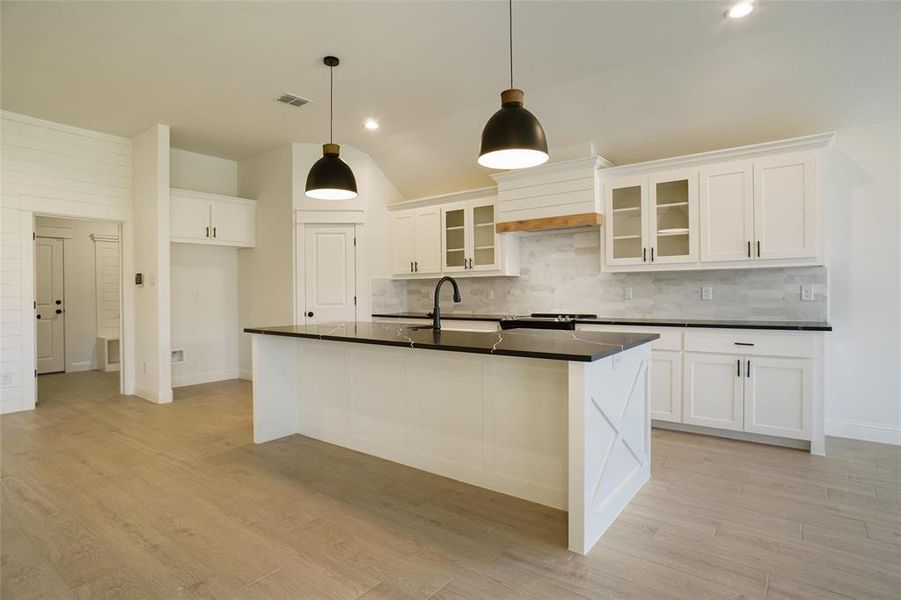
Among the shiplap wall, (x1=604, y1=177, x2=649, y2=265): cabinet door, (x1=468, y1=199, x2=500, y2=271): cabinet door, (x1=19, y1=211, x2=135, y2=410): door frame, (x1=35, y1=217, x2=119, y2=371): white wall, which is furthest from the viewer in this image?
(x1=35, y1=217, x2=119, y2=371): white wall

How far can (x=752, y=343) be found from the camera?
358cm

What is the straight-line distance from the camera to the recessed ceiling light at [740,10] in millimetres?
2967

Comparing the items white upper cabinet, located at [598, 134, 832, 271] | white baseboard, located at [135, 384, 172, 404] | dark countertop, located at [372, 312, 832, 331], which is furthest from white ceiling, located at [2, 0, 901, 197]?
Result: white baseboard, located at [135, 384, 172, 404]

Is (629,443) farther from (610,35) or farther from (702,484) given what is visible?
(610,35)

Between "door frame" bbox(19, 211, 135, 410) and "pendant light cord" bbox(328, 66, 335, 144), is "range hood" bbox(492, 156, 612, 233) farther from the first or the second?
"door frame" bbox(19, 211, 135, 410)

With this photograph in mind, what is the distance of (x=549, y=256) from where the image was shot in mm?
5172

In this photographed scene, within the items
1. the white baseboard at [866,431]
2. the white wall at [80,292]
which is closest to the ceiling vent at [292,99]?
the white wall at [80,292]

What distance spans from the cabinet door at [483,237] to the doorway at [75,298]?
509 centimetres

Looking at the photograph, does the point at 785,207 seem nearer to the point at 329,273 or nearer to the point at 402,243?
the point at 402,243

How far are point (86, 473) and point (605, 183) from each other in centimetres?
464

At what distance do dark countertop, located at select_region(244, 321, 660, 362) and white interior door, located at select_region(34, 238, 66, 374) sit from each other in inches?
223

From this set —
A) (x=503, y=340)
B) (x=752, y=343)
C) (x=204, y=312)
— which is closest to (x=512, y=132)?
(x=503, y=340)

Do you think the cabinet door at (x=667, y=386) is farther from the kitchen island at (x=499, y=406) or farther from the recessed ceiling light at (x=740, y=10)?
the recessed ceiling light at (x=740, y=10)

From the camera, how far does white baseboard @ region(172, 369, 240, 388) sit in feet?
19.3
